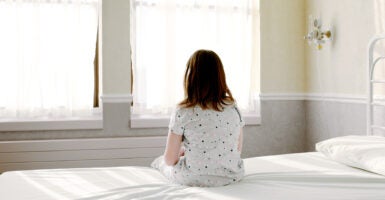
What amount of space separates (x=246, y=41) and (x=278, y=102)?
26.6 inches

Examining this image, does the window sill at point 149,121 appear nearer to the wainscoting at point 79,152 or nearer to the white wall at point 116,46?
the wainscoting at point 79,152

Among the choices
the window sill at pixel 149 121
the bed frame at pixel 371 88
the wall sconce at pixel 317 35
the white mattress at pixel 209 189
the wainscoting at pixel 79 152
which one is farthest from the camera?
the window sill at pixel 149 121

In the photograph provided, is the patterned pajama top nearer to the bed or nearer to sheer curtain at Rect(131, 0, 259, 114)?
the bed

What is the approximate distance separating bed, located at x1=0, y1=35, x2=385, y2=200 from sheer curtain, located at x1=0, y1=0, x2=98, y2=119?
147 centimetres

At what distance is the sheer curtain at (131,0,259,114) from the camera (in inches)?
168

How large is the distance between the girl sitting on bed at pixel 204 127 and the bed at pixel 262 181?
77 millimetres

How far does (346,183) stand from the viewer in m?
2.31

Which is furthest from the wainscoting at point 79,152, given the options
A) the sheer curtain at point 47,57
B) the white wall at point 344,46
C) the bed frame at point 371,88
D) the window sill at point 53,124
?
the bed frame at point 371,88

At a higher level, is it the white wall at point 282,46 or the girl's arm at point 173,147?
the white wall at point 282,46

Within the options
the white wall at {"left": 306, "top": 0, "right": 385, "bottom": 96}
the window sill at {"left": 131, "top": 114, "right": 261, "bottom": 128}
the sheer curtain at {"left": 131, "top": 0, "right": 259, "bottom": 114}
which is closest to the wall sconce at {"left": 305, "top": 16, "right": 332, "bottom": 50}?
the white wall at {"left": 306, "top": 0, "right": 385, "bottom": 96}

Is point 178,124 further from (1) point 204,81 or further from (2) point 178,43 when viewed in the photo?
(2) point 178,43

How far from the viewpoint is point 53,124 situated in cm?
401

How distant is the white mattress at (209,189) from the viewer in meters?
2.08

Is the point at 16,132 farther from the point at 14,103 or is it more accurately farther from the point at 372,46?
the point at 372,46
